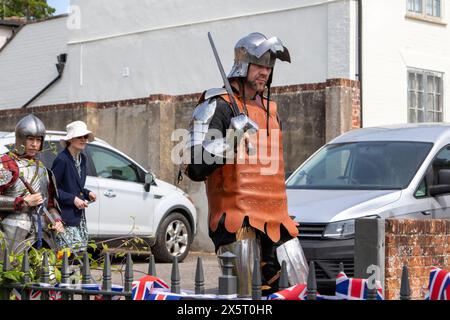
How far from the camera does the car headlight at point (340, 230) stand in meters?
9.33

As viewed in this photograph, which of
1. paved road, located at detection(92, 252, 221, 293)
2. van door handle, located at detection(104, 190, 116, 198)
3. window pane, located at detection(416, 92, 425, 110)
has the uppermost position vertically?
window pane, located at detection(416, 92, 425, 110)

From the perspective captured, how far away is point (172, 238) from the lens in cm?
1490

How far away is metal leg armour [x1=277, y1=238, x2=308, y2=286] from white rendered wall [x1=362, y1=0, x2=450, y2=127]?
1336 centimetres

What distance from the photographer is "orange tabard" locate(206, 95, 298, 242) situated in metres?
6.01

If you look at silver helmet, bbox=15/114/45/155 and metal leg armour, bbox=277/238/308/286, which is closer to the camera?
metal leg armour, bbox=277/238/308/286

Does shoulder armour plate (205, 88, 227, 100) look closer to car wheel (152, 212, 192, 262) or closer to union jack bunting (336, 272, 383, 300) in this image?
union jack bunting (336, 272, 383, 300)

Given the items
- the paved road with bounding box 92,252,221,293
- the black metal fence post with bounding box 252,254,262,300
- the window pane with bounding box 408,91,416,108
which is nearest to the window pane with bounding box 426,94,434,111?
the window pane with bounding box 408,91,416,108

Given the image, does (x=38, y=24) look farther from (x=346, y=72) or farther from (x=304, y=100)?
(x=304, y=100)

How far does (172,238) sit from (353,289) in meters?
10.6

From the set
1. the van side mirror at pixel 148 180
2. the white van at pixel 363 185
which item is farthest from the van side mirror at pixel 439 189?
the van side mirror at pixel 148 180

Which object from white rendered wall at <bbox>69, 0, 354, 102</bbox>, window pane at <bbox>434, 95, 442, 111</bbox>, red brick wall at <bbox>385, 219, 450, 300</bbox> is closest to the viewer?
red brick wall at <bbox>385, 219, 450, 300</bbox>

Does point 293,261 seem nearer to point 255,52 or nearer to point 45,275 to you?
point 255,52

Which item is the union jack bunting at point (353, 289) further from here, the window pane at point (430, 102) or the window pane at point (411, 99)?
the window pane at point (430, 102)
